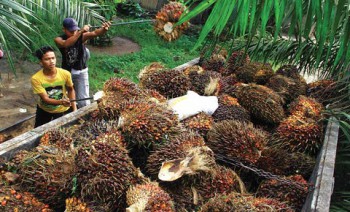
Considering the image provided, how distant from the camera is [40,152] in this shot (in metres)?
2.11

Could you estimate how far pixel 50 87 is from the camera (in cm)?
335

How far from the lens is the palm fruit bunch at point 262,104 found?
3.22 meters

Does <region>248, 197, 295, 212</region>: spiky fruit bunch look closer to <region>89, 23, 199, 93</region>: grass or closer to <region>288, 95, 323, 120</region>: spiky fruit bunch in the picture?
<region>288, 95, 323, 120</region>: spiky fruit bunch

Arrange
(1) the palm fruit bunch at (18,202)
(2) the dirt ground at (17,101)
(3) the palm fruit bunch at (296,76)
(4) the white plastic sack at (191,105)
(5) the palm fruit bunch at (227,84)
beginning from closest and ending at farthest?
(1) the palm fruit bunch at (18,202) < (4) the white plastic sack at (191,105) < (5) the palm fruit bunch at (227,84) < (3) the palm fruit bunch at (296,76) < (2) the dirt ground at (17,101)

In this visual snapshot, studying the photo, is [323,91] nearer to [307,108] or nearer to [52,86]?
[307,108]

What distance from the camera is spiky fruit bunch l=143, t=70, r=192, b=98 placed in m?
3.28

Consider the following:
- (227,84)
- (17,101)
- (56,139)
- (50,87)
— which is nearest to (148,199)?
(56,139)

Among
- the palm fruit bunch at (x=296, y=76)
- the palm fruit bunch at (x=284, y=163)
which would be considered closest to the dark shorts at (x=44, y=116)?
the palm fruit bunch at (x=284, y=163)

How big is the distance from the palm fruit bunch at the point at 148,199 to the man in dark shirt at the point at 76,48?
2184 millimetres

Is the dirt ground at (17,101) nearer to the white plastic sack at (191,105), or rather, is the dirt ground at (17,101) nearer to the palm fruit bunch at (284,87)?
the white plastic sack at (191,105)

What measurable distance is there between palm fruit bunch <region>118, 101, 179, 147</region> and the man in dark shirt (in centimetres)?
157

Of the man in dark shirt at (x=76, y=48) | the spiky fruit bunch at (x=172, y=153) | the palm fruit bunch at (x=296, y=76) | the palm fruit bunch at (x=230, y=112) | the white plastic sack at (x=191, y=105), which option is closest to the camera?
the spiky fruit bunch at (x=172, y=153)

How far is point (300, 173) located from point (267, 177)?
0.36m

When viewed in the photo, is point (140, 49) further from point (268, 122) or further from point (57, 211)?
point (57, 211)
